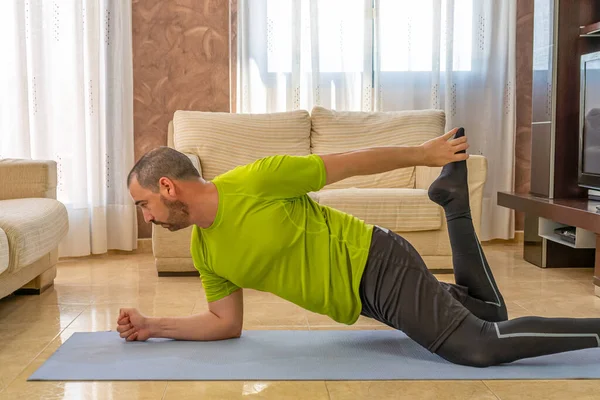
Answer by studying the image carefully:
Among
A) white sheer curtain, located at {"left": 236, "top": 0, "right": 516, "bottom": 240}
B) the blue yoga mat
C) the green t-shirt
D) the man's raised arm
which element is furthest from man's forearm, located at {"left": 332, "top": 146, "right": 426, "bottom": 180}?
white sheer curtain, located at {"left": 236, "top": 0, "right": 516, "bottom": 240}

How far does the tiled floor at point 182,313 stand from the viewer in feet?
6.60

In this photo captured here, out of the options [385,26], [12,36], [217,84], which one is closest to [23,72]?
[12,36]

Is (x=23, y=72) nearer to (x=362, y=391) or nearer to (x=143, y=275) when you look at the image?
(x=143, y=275)

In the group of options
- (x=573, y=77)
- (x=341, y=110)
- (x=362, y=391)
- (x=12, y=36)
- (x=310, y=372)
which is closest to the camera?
(x=362, y=391)

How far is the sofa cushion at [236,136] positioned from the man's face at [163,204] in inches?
89.4

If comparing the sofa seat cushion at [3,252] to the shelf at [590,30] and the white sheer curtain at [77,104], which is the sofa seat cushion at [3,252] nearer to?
the white sheer curtain at [77,104]

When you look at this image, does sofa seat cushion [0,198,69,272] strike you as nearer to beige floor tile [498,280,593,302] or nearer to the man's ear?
the man's ear

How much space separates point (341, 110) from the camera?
496cm

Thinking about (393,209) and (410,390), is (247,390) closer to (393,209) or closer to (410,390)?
(410,390)

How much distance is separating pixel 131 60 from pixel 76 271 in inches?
56.2

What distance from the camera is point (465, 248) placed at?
2.49 m

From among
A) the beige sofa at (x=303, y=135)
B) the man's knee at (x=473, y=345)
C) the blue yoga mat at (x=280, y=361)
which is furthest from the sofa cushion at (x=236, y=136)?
the man's knee at (x=473, y=345)

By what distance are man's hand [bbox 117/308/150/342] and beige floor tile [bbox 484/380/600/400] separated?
3.56ft

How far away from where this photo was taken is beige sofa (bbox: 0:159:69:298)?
2840 millimetres
